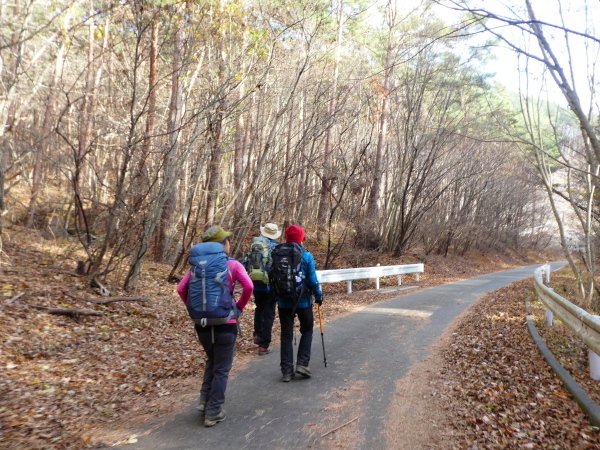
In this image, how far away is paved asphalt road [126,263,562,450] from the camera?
4.00m

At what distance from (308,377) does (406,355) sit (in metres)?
2.01

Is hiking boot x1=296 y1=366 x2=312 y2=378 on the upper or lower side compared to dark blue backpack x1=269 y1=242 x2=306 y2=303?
lower

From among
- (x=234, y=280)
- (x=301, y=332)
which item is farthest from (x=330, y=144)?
(x=234, y=280)

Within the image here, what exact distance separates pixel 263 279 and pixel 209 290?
279 cm

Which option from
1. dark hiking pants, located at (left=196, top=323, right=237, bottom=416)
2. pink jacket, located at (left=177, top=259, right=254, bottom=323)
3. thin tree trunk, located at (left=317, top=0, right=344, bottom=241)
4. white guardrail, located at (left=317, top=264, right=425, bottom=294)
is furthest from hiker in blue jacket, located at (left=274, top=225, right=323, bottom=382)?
thin tree trunk, located at (left=317, top=0, right=344, bottom=241)

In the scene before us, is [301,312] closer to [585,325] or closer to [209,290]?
[209,290]

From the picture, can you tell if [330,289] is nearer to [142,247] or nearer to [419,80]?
[142,247]

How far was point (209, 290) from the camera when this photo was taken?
4.28 m

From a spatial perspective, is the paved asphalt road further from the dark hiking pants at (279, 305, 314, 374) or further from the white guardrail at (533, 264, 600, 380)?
the white guardrail at (533, 264, 600, 380)

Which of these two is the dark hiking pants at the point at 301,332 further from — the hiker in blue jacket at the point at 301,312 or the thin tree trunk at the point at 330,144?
the thin tree trunk at the point at 330,144

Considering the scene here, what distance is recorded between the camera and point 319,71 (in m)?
16.7

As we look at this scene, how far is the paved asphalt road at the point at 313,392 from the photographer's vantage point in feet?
13.1

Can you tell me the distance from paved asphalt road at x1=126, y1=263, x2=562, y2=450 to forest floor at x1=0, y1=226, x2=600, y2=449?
0.23 m

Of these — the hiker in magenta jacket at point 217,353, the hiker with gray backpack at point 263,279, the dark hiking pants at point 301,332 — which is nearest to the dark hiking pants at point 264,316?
the hiker with gray backpack at point 263,279
